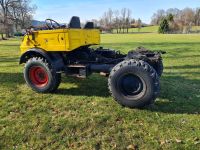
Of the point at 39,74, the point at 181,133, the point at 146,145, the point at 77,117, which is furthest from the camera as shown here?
the point at 39,74

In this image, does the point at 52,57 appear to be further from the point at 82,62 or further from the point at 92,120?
the point at 92,120

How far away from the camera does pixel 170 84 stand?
769 centimetres

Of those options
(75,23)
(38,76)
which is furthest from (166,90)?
(38,76)

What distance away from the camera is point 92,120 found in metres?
5.06

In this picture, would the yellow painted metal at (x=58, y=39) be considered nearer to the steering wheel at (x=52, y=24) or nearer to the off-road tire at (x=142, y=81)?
the steering wheel at (x=52, y=24)

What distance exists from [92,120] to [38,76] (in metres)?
2.23

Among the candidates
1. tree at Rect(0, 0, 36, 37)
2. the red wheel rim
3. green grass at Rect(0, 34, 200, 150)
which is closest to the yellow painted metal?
the red wheel rim

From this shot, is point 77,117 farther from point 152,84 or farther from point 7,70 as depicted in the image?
point 7,70

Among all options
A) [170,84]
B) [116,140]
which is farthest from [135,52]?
[116,140]

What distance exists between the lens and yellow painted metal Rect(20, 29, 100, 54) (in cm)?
597

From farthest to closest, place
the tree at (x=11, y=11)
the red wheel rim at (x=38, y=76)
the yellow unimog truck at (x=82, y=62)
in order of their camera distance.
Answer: the tree at (x=11, y=11) → the red wheel rim at (x=38, y=76) → the yellow unimog truck at (x=82, y=62)

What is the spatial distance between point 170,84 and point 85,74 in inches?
108

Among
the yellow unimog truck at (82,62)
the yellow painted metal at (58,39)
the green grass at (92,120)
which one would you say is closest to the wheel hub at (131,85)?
the yellow unimog truck at (82,62)

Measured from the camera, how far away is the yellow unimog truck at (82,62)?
17.7ft
